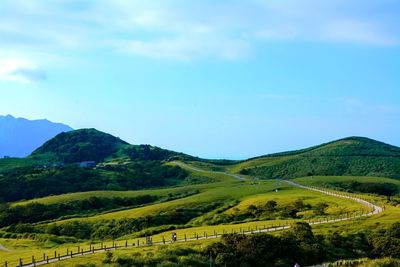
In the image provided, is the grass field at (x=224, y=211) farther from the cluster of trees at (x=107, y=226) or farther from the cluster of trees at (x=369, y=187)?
the cluster of trees at (x=369, y=187)

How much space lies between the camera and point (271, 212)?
108812 millimetres

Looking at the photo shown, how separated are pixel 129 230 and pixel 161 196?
5730 centimetres

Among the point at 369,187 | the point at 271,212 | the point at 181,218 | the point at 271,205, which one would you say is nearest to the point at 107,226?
the point at 181,218

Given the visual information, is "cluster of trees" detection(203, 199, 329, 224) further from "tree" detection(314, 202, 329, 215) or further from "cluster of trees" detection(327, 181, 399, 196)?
"cluster of trees" detection(327, 181, 399, 196)

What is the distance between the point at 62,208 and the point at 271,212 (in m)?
67.9

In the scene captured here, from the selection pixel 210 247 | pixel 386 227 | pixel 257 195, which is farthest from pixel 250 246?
pixel 257 195

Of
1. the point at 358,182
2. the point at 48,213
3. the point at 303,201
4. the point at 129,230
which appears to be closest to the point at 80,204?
the point at 48,213

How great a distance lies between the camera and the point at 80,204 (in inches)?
5906

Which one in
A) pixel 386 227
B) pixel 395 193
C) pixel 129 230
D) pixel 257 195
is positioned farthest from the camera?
pixel 395 193

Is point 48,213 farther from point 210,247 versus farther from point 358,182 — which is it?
point 358,182

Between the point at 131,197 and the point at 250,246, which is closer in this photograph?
the point at 250,246

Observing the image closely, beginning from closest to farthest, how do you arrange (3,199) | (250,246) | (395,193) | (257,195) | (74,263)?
(74,263), (250,246), (257,195), (395,193), (3,199)

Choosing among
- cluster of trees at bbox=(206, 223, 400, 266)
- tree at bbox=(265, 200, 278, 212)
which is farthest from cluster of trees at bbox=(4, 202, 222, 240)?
cluster of trees at bbox=(206, 223, 400, 266)

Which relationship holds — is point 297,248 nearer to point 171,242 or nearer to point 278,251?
point 278,251
